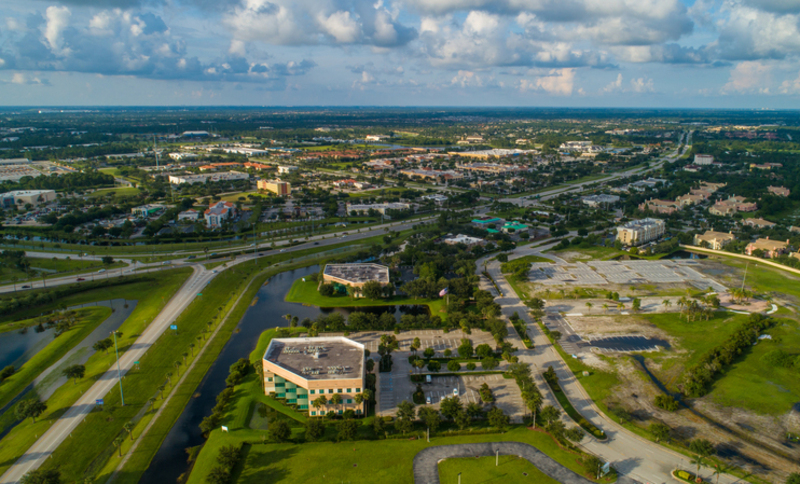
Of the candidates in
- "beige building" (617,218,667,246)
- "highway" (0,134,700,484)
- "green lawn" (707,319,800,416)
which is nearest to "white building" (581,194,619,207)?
"beige building" (617,218,667,246)

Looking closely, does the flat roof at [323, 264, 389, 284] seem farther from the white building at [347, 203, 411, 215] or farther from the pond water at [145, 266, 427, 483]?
the white building at [347, 203, 411, 215]

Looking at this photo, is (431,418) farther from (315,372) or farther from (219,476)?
(219,476)

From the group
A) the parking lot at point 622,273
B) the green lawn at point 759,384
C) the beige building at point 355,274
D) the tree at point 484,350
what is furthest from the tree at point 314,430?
the parking lot at point 622,273

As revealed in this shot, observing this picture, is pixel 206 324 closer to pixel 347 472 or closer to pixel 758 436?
pixel 347 472

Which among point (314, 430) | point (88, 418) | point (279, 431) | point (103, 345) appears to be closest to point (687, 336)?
point (314, 430)

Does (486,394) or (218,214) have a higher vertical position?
(218,214)
